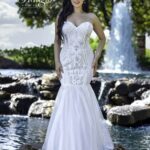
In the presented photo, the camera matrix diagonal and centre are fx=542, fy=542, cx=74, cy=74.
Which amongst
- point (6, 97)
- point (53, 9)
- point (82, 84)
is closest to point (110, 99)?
point (6, 97)

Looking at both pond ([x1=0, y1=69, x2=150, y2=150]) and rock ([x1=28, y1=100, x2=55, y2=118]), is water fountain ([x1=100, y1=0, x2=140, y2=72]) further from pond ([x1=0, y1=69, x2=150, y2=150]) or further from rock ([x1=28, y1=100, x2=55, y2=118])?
pond ([x1=0, y1=69, x2=150, y2=150])

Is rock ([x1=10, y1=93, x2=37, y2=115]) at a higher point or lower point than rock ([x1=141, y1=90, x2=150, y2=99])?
lower

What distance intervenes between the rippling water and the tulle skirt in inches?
176

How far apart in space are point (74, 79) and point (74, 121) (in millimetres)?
533

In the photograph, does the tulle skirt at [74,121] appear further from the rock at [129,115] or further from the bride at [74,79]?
the rock at [129,115]

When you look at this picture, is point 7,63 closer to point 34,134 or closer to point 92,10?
point 92,10

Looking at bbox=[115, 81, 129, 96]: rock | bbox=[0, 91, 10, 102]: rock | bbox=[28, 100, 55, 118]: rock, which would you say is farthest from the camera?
bbox=[0, 91, 10, 102]: rock

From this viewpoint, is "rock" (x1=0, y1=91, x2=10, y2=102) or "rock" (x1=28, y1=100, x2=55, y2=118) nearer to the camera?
"rock" (x1=28, y1=100, x2=55, y2=118)

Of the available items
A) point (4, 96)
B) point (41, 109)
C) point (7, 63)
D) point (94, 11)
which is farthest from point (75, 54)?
point (94, 11)

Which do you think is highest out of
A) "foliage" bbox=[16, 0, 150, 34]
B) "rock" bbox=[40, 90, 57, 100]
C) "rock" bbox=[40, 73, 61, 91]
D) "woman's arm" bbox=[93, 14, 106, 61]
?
"foliage" bbox=[16, 0, 150, 34]

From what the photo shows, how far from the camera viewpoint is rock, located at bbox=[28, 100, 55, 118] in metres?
17.1

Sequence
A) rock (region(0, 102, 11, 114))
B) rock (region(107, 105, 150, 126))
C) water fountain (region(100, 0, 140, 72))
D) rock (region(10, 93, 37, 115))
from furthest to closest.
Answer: water fountain (region(100, 0, 140, 72)) → rock (region(0, 102, 11, 114)) → rock (region(10, 93, 37, 115)) → rock (region(107, 105, 150, 126))

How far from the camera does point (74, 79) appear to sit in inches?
272

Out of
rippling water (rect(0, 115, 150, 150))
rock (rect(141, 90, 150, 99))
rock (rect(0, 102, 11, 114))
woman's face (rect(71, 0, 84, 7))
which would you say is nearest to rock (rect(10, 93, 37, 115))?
rock (rect(0, 102, 11, 114))
